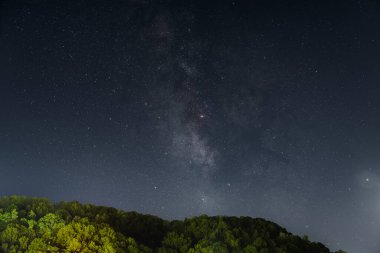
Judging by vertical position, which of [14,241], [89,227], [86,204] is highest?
[86,204]

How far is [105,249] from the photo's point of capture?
402 inches

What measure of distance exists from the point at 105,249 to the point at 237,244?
3.56 metres

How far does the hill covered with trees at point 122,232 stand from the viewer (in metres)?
10.1

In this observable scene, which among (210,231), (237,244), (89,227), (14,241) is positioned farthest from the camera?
(210,231)

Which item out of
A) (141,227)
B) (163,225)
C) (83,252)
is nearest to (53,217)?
(83,252)

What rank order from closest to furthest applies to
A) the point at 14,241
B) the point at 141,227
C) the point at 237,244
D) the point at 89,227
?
the point at 14,241
the point at 89,227
the point at 237,244
the point at 141,227

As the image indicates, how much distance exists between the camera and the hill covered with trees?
33.3 ft

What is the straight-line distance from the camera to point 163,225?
13.4 m

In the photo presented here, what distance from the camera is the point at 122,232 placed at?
12117 mm

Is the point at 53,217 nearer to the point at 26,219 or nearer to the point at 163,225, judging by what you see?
the point at 26,219

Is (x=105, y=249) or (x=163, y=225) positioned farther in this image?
(x=163, y=225)

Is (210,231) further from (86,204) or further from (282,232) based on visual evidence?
(86,204)

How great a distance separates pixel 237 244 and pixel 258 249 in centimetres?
60

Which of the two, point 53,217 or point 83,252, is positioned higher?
point 53,217
